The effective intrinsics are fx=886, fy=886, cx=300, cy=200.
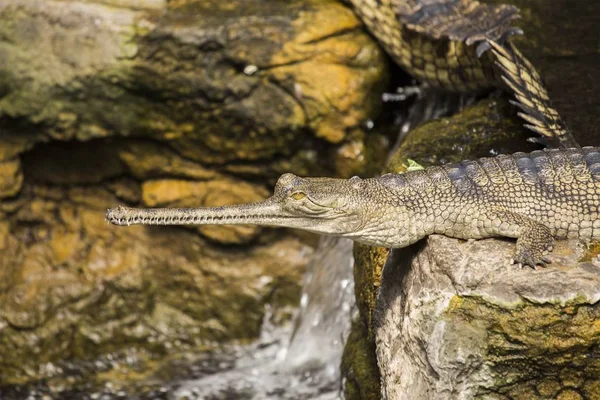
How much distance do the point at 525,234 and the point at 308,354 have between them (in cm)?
230

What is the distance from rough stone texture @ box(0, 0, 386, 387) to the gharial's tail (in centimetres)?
118

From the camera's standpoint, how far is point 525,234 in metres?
3.53

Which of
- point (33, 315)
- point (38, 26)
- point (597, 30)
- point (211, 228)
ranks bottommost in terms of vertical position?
point (33, 315)

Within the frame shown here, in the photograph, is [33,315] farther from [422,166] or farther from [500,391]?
[500,391]

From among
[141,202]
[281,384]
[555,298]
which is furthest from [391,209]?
[141,202]

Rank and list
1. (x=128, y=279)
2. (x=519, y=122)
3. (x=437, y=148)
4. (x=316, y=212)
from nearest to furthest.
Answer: (x=316, y=212)
(x=437, y=148)
(x=519, y=122)
(x=128, y=279)

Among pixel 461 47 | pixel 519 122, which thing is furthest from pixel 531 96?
pixel 461 47

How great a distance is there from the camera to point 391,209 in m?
3.67

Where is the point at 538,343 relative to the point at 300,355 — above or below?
above

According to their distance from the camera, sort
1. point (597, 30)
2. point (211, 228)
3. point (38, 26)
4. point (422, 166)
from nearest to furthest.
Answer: point (422, 166)
point (597, 30)
point (38, 26)
point (211, 228)

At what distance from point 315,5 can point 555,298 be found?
328cm

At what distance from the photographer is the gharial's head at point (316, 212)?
359 centimetres

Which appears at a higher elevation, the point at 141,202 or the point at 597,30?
the point at 597,30

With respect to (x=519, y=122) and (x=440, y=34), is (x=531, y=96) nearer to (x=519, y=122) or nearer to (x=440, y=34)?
(x=519, y=122)
